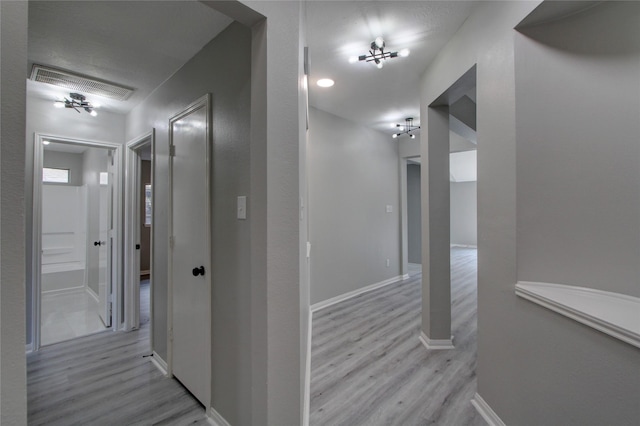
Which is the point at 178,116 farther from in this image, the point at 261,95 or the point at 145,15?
the point at 261,95

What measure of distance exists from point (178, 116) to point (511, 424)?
119 inches

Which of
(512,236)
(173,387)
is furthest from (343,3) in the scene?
(173,387)

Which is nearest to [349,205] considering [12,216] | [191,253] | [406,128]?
[406,128]

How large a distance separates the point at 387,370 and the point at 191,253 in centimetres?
180

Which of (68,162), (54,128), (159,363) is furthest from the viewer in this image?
(68,162)

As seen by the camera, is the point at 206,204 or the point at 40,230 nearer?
the point at 206,204

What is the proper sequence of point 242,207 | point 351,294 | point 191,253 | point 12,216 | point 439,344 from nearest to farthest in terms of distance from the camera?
point 12,216, point 242,207, point 191,253, point 439,344, point 351,294

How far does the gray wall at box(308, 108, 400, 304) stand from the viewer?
143 inches

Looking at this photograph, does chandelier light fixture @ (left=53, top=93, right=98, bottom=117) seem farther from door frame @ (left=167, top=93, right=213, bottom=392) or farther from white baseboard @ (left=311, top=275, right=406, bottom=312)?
white baseboard @ (left=311, top=275, right=406, bottom=312)

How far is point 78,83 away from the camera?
8.05ft

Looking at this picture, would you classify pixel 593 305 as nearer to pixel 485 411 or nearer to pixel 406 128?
pixel 485 411

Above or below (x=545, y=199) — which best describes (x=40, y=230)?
below

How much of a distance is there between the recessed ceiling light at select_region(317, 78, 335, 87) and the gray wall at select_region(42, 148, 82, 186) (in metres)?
5.19

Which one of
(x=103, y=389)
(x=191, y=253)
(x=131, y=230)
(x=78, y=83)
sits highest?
(x=78, y=83)
